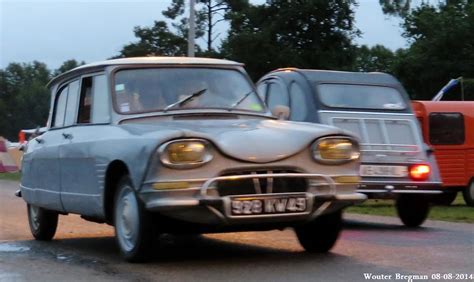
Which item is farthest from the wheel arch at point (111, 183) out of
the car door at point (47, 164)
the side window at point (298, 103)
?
the side window at point (298, 103)

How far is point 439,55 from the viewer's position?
140 feet

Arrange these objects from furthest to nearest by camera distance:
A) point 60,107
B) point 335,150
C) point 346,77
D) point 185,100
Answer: point 346,77 → point 60,107 → point 185,100 → point 335,150

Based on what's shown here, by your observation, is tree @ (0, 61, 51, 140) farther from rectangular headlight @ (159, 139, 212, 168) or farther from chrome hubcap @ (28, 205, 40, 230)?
rectangular headlight @ (159, 139, 212, 168)

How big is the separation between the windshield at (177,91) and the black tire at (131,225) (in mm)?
895

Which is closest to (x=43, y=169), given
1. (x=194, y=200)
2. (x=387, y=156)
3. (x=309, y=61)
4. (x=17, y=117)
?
(x=194, y=200)

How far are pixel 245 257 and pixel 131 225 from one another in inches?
45.4

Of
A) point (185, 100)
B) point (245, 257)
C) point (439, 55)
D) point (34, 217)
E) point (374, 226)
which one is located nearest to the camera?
point (245, 257)

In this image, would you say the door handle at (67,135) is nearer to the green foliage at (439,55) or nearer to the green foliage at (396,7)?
the green foliage at (439,55)

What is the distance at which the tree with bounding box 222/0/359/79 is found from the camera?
3944cm

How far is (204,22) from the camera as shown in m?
42.2

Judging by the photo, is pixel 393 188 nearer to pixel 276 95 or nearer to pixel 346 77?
pixel 346 77

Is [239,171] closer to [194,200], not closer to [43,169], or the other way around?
[194,200]

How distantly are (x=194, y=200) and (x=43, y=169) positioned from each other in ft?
9.84

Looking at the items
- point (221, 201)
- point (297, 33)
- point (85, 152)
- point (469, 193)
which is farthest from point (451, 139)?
point (297, 33)
